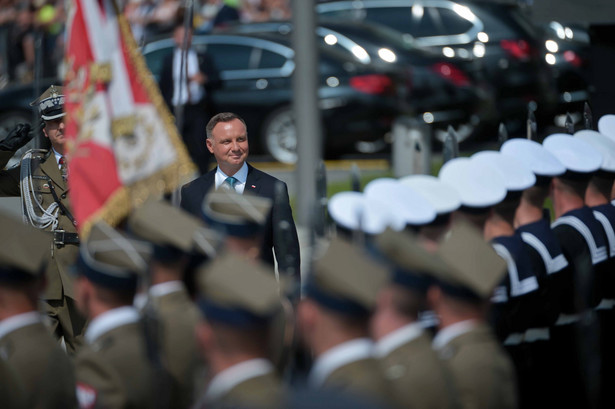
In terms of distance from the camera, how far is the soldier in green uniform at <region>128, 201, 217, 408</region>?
4379 millimetres

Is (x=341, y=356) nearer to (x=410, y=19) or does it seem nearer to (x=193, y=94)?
(x=193, y=94)

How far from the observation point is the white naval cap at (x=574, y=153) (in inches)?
235

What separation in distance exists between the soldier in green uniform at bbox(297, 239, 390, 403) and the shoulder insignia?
777 millimetres

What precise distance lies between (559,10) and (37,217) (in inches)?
130

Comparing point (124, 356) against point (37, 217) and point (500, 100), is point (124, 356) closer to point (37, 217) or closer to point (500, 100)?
point (37, 217)

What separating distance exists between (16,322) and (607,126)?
150 inches

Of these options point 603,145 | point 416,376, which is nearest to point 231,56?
point 603,145

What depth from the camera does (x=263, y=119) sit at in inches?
578

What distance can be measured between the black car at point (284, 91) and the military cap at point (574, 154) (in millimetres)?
8211

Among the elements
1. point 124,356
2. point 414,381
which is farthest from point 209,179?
point 414,381

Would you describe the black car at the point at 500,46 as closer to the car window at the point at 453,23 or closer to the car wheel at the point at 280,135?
the car window at the point at 453,23

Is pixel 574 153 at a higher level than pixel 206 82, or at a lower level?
lower

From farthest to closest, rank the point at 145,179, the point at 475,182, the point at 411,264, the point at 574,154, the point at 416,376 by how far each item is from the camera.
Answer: the point at 574,154 → the point at 145,179 → the point at 475,182 → the point at 411,264 → the point at 416,376

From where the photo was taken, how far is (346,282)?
3742 millimetres
